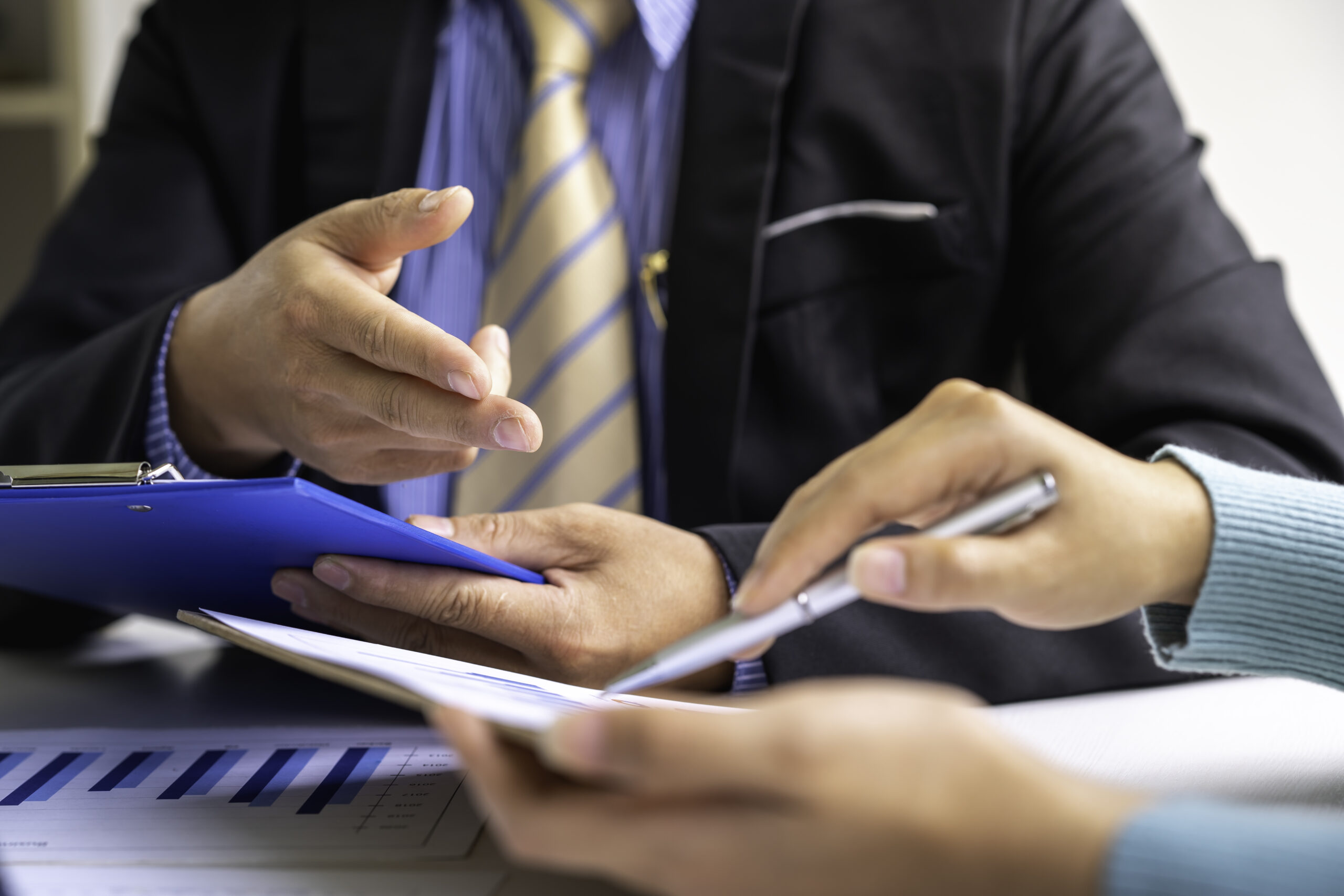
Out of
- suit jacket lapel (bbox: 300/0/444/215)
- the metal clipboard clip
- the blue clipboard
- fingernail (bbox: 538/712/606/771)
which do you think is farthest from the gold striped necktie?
fingernail (bbox: 538/712/606/771)

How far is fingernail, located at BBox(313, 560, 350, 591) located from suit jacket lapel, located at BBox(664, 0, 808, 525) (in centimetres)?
42

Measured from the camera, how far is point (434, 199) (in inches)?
18.5

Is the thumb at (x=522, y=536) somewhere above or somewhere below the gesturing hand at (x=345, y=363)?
below

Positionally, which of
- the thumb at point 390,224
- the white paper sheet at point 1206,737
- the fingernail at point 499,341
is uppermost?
the thumb at point 390,224

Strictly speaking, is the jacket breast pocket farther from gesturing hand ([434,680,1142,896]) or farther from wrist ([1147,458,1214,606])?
gesturing hand ([434,680,1142,896])

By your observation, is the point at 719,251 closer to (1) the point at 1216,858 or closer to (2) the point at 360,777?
(2) the point at 360,777

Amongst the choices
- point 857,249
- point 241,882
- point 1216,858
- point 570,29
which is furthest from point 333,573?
point 570,29

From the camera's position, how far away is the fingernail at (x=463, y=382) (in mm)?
445

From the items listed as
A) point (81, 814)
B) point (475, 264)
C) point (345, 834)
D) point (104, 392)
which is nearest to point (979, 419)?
point (345, 834)

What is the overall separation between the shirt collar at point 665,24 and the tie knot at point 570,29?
0.15 feet

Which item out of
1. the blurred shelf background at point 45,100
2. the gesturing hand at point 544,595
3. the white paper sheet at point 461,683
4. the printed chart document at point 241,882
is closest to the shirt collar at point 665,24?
the gesturing hand at point 544,595

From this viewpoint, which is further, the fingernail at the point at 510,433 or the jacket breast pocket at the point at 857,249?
the jacket breast pocket at the point at 857,249

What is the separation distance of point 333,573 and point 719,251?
484mm

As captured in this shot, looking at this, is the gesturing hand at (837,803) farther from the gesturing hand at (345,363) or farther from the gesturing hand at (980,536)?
the gesturing hand at (345,363)
